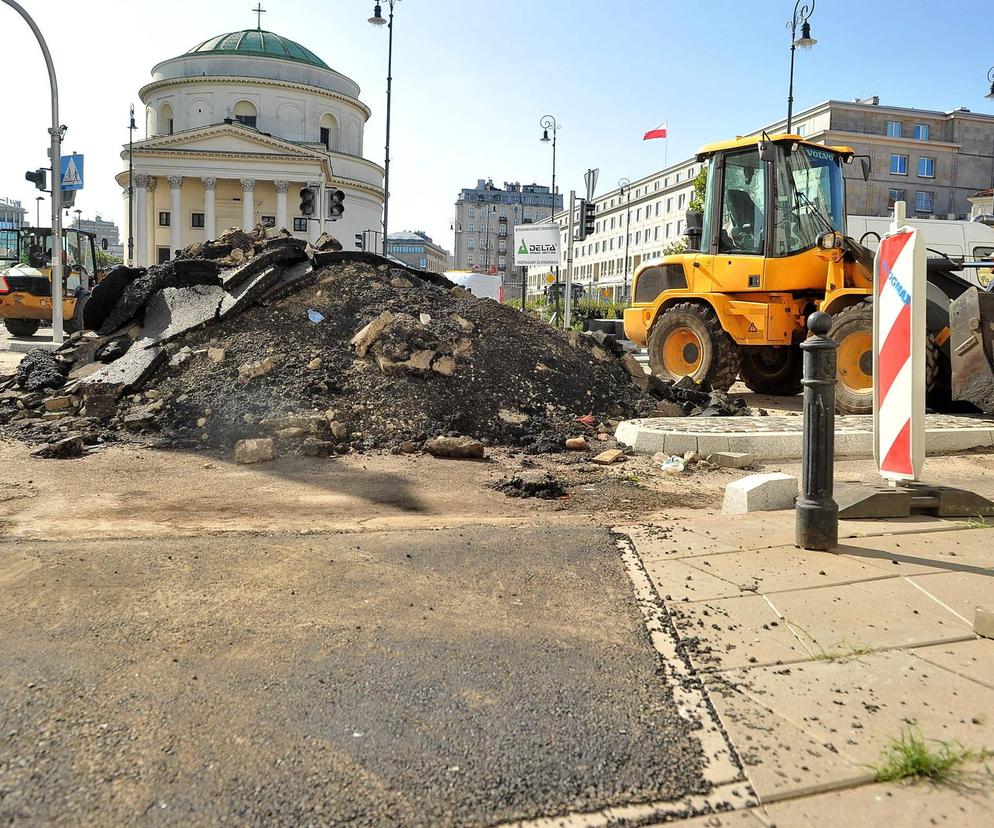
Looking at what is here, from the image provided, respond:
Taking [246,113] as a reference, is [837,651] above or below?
below

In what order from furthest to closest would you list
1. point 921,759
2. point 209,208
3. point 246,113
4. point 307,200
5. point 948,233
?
1. point 246,113
2. point 209,208
3. point 948,233
4. point 307,200
5. point 921,759

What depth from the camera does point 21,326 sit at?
1016 inches

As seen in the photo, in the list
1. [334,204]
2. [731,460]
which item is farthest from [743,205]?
[334,204]

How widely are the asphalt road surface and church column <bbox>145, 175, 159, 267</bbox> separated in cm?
6772

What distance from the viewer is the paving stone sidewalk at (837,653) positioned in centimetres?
227

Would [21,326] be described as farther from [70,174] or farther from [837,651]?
[837,651]

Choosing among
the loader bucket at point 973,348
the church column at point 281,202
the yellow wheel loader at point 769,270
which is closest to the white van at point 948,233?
the yellow wheel loader at point 769,270

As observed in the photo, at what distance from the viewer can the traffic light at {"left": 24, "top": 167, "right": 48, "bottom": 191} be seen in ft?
66.2

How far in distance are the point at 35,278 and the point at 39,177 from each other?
630 cm

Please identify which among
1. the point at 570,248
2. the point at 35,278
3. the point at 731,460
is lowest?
the point at 731,460

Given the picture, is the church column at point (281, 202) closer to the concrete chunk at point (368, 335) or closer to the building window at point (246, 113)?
the building window at point (246, 113)

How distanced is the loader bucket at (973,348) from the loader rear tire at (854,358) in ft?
3.51

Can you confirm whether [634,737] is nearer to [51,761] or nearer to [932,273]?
[51,761]

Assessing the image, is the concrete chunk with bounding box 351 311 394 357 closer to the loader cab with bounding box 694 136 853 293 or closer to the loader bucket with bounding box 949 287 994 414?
the loader cab with bounding box 694 136 853 293
